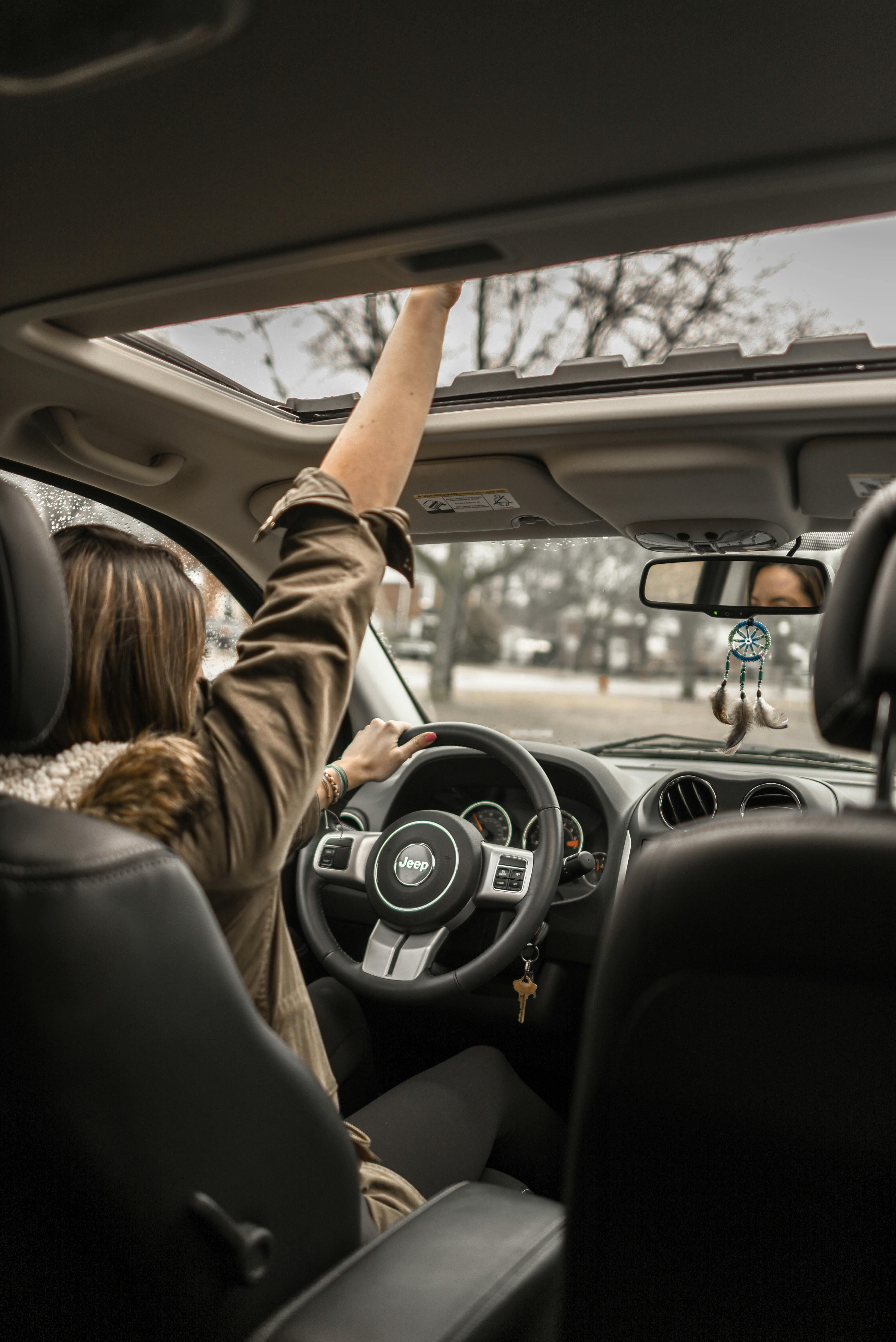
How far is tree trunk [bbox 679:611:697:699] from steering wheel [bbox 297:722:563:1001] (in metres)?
0.66

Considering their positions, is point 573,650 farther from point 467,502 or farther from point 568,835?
point 467,502

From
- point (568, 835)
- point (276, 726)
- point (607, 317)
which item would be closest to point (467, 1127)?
point (568, 835)

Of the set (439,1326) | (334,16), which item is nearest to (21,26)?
(334,16)

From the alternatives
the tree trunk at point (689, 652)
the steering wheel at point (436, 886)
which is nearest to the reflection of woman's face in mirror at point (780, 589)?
the tree trunk at point (689, 652)

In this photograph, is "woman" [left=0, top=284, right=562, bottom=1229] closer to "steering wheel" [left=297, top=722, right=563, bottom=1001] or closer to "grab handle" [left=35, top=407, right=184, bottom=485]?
"steering wheel" [left=297, top=722, right=563, bottom=1001]

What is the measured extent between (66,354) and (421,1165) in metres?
1.95

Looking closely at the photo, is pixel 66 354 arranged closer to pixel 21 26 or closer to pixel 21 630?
pixel 21 26

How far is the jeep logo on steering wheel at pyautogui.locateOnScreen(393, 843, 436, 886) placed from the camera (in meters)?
2.57

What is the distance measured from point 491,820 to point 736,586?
1.04m

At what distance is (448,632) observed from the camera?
10.3 metres

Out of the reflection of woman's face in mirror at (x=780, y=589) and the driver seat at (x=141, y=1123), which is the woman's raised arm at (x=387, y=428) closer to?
the driver seat at (x=141, y=1123)

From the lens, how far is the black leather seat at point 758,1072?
828mm

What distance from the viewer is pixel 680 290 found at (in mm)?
2176

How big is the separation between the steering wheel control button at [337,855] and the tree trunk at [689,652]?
1.15 m
